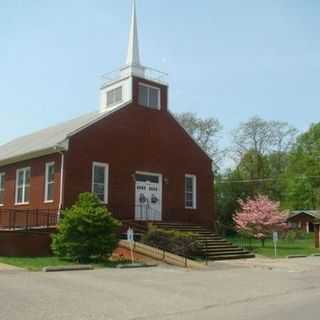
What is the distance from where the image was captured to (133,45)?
3259 cm

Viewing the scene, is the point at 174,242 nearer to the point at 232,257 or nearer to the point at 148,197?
the point at 232,257

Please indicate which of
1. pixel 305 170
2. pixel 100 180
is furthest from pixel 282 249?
pixel 305 170

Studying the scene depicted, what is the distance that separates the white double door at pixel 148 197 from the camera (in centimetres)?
2970

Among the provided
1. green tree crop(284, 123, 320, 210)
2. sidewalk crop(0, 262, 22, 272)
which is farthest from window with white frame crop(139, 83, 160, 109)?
green tree crop(284, 123, 320, 210)

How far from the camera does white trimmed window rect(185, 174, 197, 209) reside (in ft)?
107

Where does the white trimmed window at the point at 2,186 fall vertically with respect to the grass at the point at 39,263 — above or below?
above

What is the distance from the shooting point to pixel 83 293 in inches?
501

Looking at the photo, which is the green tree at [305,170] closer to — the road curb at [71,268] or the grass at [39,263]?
the grass at [39,263]

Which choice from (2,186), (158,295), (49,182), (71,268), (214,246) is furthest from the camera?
(2,186)

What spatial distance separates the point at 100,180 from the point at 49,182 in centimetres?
267

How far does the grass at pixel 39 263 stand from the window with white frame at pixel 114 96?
12.0 metres

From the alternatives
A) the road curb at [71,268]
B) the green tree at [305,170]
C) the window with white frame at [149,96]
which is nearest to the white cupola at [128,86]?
the window with white frame at [149,96]

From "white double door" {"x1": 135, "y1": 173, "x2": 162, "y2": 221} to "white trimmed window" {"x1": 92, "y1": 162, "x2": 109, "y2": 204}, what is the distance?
2.17 metres

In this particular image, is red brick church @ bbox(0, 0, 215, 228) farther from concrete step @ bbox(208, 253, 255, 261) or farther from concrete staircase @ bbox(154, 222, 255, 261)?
concrete step @ bbox(208, 253, 255, 261)
